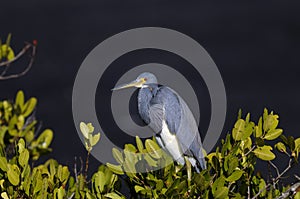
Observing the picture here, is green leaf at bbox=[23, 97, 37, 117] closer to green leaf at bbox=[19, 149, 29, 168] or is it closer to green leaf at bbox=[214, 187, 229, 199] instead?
green leaf at bbox=[19, 149, 29, 168]

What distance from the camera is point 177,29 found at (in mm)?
6285

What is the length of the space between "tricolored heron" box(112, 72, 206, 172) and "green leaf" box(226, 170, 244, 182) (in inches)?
27.2

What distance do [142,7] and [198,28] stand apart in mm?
588

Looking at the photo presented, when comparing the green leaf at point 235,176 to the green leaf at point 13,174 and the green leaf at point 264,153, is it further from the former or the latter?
the green leaf at point 13,174

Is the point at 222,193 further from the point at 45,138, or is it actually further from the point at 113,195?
the point at 45,138

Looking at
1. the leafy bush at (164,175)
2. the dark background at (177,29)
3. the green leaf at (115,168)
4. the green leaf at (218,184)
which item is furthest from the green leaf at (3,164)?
the dark background at (177,29)

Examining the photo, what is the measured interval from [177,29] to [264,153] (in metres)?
3.61

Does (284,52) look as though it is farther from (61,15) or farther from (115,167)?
(115,167)

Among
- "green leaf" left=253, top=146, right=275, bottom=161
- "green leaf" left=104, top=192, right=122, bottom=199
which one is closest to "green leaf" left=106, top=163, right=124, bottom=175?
"green leaf" left=104, top=192, right=122, bottom=199

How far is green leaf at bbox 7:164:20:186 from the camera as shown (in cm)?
267

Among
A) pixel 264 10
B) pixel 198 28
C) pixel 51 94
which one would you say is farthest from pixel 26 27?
pixel 264 10

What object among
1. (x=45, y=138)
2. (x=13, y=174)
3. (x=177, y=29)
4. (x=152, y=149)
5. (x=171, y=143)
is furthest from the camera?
(x=177, y=29)

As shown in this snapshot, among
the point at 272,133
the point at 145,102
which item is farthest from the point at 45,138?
the point at 272,133

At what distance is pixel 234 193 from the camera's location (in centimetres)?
273
